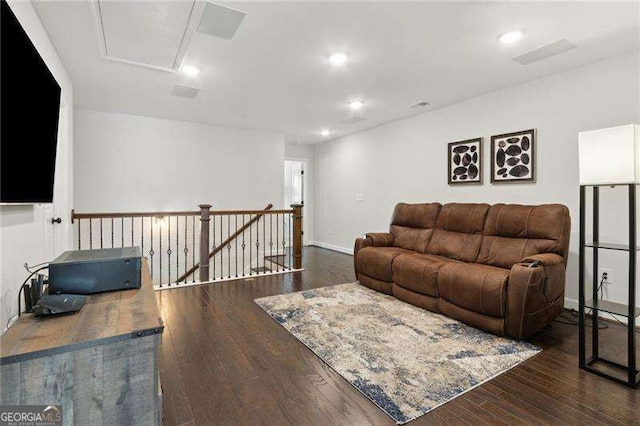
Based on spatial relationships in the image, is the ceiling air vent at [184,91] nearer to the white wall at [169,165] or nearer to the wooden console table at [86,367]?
the white wall at [169,165]

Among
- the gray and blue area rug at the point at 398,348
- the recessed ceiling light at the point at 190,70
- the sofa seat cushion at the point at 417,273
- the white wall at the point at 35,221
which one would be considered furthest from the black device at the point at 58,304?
the sofa seat cushion at the point at 417,273

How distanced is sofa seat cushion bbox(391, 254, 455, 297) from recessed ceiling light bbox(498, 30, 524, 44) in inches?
81.2

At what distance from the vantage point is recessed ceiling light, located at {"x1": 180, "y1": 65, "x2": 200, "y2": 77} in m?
3.28

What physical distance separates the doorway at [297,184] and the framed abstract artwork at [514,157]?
4537mm

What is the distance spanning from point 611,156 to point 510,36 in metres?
1.28

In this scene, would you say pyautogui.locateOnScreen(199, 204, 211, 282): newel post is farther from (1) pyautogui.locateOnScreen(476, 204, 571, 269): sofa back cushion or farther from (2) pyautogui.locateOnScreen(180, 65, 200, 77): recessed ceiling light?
(1) pyautogui.locateOnScreen(476, 204, 571, 269): sofa back cushion

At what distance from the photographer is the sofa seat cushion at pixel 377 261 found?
3.66 meters

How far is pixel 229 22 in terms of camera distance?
245 cm

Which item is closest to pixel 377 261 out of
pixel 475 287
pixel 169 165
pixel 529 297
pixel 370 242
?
pixel 370 242

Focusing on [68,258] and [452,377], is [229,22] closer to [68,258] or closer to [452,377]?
[68,258]

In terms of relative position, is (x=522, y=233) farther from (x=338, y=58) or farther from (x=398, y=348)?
(x=338, y=58)

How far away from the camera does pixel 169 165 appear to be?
548 cm

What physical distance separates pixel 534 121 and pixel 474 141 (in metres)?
0.72

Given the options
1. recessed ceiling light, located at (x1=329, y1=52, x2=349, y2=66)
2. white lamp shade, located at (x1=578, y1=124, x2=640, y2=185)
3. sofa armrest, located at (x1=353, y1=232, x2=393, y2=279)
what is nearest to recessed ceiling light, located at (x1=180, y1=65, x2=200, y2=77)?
recessed ceiling light, located at (x1=329, y1=52, x2=349, y2=66)
